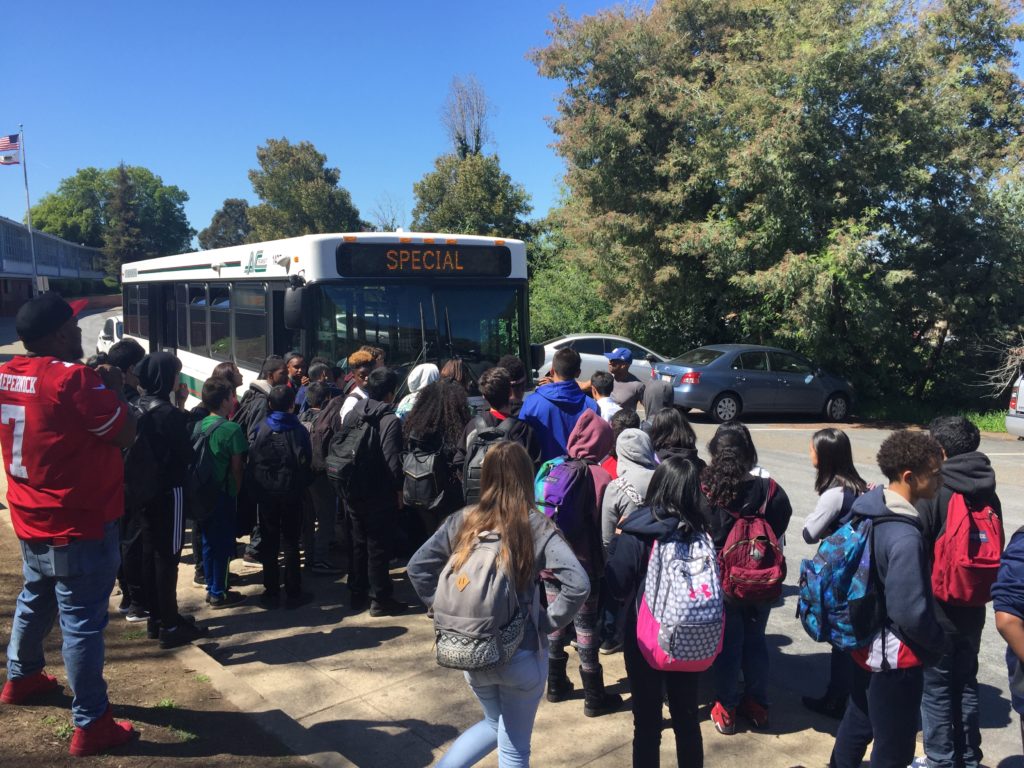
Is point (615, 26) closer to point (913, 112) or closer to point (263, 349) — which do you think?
point (913, 112)

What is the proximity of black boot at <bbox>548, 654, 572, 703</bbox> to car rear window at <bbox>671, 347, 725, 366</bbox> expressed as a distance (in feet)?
43.1

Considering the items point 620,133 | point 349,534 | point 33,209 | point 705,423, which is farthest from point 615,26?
point 33,209

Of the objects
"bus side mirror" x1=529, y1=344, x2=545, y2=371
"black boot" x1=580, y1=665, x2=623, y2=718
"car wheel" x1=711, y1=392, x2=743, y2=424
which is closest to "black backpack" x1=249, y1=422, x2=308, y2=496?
"black boot" x1=580, y1=665, x2=623, y2=718

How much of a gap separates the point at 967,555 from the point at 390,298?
6107mm

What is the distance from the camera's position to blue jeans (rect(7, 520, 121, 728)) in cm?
370

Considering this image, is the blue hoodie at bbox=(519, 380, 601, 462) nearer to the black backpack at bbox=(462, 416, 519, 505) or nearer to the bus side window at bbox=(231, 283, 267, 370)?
the black backpack at bbox=(462, 416, 519, 505)

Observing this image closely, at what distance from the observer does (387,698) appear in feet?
15.2

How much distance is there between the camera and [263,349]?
925 centimetres

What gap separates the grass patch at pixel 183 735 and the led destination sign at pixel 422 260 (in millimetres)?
5204

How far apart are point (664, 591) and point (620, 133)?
63.7 ft

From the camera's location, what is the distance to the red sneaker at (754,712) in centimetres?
436

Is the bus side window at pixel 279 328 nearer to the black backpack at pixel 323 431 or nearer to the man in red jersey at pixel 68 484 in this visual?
the black backpack at pixel 323 431

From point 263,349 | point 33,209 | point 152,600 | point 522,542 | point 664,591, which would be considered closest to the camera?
point 522,542

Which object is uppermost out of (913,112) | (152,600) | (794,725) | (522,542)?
(913,112)
